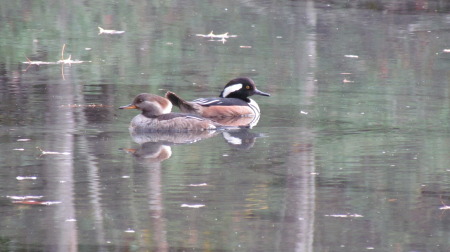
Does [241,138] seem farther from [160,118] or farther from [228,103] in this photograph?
[228,103]

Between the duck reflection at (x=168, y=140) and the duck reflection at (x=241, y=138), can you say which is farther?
the duck reflection at (x=241, y=138)

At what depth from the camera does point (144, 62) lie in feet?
57.1

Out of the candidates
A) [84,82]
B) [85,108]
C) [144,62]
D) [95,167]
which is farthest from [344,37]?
[95,167]

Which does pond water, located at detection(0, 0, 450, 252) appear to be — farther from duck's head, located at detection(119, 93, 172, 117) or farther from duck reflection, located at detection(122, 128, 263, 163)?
duck's head, located at detection(119, 93, 172, 117)

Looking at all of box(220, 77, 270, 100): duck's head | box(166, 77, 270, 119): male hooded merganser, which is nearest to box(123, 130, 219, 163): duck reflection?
box(166, 77, 270, 119): male hooded merganser

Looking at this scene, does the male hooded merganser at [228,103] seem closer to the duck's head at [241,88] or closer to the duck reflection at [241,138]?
the duck's head at [241,88]

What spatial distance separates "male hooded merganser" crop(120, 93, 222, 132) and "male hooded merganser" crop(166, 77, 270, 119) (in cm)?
40

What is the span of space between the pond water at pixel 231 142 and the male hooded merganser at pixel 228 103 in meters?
0.29

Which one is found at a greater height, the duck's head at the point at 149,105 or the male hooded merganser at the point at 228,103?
the duck's head at the point at 149,105

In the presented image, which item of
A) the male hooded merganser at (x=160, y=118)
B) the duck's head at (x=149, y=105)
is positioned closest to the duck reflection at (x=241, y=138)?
the male hooded merganser at (x=160, y=118)

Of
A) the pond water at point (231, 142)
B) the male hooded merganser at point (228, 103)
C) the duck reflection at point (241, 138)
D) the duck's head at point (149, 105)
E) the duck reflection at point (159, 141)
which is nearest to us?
the pond water at point (231, 142)

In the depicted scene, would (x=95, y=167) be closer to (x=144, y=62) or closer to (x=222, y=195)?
(x=222, y=195)

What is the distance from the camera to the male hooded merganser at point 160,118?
39.6 ft

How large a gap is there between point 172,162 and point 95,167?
0.78 meters
